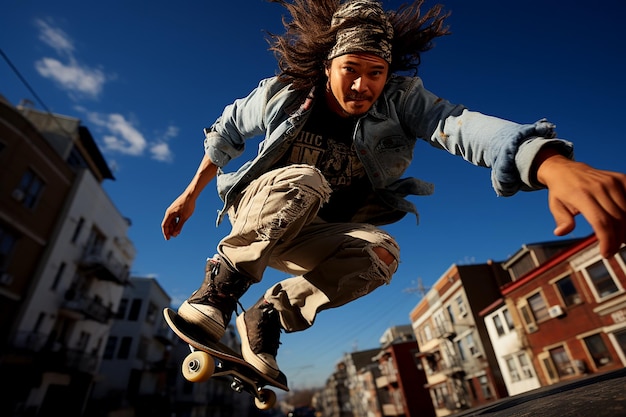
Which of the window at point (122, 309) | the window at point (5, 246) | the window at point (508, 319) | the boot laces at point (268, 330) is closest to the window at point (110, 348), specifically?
the window at point (122, 309)

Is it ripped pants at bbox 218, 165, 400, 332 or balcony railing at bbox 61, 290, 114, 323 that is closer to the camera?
ripped pants at bbox 218, 165, 400, 332

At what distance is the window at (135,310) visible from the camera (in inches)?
1251

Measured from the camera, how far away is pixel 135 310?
3228cm

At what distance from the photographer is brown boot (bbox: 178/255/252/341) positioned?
2094mm

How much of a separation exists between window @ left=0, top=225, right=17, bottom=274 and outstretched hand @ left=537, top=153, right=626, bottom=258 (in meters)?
20.0

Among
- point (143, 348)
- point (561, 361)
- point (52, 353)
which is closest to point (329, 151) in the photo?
point (52, 353)

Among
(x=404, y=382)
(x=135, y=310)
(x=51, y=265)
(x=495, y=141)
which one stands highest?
(x=135, y=310)

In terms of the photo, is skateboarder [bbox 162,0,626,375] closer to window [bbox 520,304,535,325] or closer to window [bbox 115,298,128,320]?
window [bbox 520,304,535,325]

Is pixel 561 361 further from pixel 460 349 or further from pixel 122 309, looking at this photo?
pixel 122 309

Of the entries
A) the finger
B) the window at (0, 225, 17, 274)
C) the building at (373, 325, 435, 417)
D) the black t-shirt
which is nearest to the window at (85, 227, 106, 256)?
the window at (0, 225, 17, 274)

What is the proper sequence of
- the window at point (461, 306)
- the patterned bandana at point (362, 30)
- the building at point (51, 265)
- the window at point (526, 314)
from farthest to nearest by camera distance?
the window at point (461, 306)
the window at point (526, 314)
the building at point (51, 265)
the patterned bandana at point (362, 30)

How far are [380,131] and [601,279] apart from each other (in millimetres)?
20031

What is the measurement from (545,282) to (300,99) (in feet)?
74.1

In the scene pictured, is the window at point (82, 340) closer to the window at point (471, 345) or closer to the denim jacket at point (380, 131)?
the denim jacket at point (380, 131)
